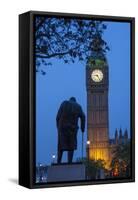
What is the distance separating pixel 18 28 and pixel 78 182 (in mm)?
1994

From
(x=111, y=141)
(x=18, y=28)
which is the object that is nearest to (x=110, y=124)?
(x=111, y=141)

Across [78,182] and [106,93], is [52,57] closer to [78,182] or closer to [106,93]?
[106,93]

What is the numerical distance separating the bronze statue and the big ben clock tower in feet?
0.46

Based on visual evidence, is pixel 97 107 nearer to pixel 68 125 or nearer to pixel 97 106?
pixel 97 106

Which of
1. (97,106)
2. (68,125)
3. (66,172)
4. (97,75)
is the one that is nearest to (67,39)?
(97,75)

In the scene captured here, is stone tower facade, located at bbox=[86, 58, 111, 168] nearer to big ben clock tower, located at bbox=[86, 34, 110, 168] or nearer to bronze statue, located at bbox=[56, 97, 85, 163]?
big ben clock tower, located at bbox=[86, 34, 110, 168]

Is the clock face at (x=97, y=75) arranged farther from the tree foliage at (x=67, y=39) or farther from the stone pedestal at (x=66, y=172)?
the stone pedestal at (x=66, y=172)

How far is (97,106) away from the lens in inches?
387

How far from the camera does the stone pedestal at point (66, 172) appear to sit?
9.60 metres

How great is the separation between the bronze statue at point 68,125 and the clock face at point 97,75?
38 centimetres

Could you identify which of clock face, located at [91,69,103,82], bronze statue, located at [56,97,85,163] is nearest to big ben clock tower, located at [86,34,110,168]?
clock face, located at [91,69,103,82]

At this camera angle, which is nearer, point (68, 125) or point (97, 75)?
point (68, 125)

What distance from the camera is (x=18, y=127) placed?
9836 millimetres

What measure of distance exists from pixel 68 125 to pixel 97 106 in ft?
1.44
